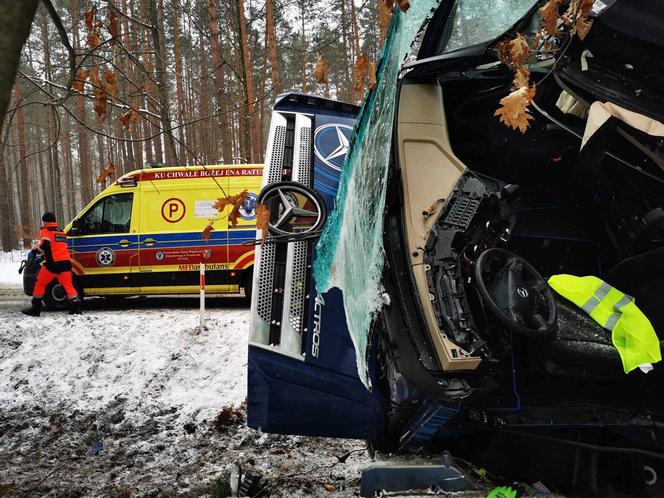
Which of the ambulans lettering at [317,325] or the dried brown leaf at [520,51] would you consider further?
the ambulans lettering at [317,325]

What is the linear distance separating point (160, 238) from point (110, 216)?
106 centimetres

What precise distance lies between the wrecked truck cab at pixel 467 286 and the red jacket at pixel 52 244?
267 inches

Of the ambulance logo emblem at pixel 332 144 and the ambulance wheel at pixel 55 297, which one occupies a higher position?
the ambulance logo emblem at pixel 332 144

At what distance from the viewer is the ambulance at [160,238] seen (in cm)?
853

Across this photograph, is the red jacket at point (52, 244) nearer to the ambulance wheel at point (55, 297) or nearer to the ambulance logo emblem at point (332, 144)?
the ambulance wheel at point (55, 297)

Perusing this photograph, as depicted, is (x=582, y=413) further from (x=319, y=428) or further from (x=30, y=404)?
(x=30, y=404)


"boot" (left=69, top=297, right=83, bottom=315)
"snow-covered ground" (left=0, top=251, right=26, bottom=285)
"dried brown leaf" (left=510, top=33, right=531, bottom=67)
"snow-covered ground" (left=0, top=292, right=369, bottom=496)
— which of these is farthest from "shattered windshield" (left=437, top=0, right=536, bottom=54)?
"snow-covered ground" (left=0, top=251, right=26, bottom=285)

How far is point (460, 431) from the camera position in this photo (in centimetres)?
257

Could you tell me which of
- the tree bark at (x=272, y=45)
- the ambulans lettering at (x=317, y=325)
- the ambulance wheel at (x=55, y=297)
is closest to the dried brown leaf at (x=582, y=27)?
the ambulans lettering at (x=317, y=325)

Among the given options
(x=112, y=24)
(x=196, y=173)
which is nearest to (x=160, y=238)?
(x=196, y=173)

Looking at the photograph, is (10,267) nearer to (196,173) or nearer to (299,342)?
(196,173)

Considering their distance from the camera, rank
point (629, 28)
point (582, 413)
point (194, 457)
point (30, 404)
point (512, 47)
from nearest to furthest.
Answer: point (629, 28), point (512, 47), point (582, 413), point (194, 457), point (30, 404)

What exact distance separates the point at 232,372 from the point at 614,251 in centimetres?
407

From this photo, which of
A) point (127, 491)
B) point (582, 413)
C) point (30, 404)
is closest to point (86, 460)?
point (127, 491)
